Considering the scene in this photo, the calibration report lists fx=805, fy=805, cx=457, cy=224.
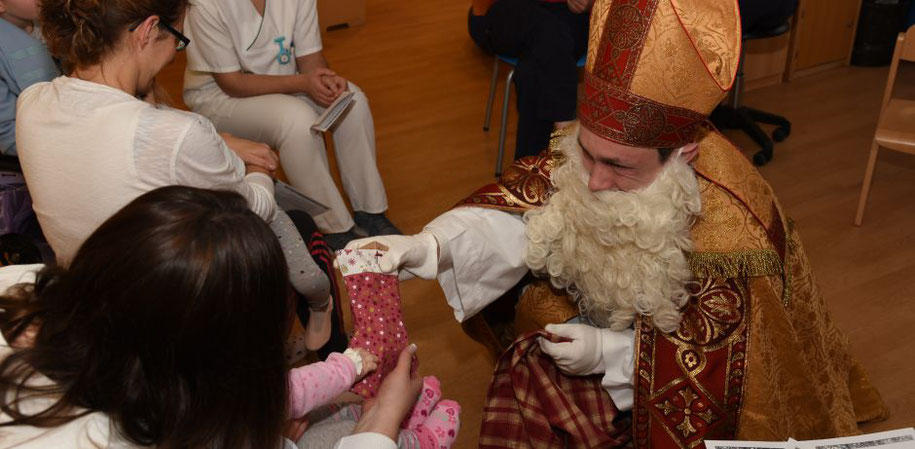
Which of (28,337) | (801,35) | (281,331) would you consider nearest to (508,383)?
(281,331)

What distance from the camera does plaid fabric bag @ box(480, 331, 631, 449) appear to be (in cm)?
203

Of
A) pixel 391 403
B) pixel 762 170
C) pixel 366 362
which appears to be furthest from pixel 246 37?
pixel 762 170

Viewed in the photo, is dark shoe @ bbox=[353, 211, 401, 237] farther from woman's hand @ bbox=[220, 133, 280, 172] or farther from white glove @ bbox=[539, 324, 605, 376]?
white glove @ bbox=[539, 324, 605, 376]

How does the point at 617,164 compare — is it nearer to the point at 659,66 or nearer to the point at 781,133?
the point at 659,66

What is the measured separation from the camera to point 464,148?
165 inches

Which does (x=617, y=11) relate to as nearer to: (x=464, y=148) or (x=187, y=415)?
(x=187, y=415)

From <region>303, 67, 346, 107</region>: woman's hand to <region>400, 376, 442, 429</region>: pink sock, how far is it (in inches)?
63.8

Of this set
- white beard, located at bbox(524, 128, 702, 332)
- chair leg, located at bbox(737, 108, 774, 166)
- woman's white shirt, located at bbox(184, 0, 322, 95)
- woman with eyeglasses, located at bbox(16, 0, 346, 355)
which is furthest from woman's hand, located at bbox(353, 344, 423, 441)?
chair leg, located at bbox(737, 108, 774, 166)

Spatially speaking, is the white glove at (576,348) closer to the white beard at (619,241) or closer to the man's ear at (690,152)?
the white beard at (619,241)

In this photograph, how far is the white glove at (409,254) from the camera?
72.4 inches

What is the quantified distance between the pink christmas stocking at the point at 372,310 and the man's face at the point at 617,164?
54 cm

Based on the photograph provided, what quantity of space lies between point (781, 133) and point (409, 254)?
117 inches

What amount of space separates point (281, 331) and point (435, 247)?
712mm

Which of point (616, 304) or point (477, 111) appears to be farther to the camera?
point (477, 111)
